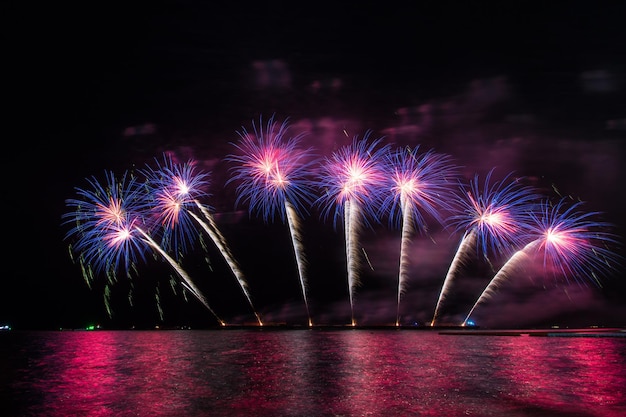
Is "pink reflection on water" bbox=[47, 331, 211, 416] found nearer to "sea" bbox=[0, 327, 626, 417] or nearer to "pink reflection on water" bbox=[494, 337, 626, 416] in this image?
"sea" bbox=[0, 327, 626, 417]

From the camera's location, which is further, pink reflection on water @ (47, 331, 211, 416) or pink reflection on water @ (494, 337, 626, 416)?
pink reflection on water @ (47, 331, 211, 416)

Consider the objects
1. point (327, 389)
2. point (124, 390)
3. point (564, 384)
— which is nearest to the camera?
point (327, 389)

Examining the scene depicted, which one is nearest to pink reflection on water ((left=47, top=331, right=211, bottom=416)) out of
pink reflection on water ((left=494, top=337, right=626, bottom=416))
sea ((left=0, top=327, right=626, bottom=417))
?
sea ((left=0, top=327, right=626, bottom=417))

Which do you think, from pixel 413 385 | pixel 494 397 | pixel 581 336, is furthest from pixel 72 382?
pixel 581 336

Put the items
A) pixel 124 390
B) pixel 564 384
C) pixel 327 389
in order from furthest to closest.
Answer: pixel 564 384 → pixel 124 390 → pixel 327 389

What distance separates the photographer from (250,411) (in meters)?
14.9

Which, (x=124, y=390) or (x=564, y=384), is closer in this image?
(x=124, y=390)

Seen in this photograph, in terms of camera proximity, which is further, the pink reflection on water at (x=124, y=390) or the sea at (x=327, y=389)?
the pink reflection on water at (x=124, y=390)

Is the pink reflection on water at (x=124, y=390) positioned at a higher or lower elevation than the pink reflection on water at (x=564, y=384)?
lower

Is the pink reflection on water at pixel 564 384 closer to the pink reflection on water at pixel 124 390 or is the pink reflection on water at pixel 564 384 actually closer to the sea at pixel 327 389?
the sea at pixel 327 389

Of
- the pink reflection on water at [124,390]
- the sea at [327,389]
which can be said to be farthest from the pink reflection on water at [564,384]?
the pink reflection on water at [124,390]

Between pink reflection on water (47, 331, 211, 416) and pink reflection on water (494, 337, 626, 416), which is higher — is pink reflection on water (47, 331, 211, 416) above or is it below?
below

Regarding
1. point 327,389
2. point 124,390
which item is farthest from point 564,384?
point 124,390

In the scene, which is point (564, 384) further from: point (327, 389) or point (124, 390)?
point (124, 390)
